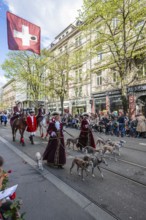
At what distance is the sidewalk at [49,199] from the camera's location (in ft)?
10.6

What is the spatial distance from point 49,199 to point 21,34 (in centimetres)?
798

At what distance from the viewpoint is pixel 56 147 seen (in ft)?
20.3

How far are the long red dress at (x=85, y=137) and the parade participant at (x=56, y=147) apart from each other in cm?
243

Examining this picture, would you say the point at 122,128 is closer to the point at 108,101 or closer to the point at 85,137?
the point at 85,137

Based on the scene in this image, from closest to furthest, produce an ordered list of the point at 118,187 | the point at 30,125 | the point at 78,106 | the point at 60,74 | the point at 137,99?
1. the point at 118,187
2. the point at 30,125
3. the point at 137,99
4. the point at 60,74
5. the point at 78,106

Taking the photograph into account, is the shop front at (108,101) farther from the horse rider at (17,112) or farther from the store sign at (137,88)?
the horse rider at (17,112)

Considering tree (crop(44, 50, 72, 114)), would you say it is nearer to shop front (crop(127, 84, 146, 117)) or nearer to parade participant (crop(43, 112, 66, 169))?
shop front (crop(127, 84, 146, 117))

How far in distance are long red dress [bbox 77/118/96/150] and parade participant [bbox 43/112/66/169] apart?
2.43m

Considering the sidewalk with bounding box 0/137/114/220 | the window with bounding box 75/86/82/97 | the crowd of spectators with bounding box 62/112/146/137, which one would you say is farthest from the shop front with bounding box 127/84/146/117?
the sidewalk with bounding box 0/137/114/220

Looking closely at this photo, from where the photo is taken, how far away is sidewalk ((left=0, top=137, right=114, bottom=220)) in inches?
128

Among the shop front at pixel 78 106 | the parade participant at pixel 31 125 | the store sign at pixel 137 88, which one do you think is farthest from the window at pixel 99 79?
the parade participant at pixel 31 125

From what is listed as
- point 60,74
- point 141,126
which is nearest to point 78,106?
point 60,74

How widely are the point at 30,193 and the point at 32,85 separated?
30.8 m

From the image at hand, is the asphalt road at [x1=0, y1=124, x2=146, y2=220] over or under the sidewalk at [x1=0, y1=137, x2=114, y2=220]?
under
